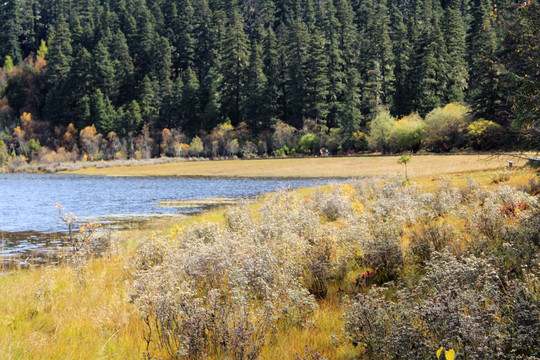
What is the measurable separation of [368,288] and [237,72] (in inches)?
3939

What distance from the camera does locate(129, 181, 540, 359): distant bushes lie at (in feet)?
14.2

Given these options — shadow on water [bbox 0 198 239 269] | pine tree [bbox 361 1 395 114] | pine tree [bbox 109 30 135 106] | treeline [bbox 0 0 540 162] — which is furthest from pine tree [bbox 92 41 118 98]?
shadow on water [bbox 0 198 239 269]

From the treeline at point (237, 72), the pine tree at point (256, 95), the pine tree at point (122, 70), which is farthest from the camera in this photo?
the pine tree at point (122, 70)

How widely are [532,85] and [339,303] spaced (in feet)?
14.8

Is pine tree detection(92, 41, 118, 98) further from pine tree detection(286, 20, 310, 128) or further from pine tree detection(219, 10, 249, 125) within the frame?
pine tree detection(286, 20, 310, 128)

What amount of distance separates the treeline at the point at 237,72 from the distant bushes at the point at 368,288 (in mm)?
47276

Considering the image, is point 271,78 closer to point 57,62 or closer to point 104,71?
A: point 104,71

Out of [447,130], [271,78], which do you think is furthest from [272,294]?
[271,78]

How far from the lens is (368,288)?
23.6 ft

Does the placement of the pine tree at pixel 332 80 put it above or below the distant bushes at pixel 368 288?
above

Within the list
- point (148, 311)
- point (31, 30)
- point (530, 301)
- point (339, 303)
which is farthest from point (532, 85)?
point (31, 30)

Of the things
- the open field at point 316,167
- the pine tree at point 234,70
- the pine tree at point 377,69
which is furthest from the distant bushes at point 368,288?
the pine tree at point 234,70

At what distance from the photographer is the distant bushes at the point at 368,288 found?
4.33 metres

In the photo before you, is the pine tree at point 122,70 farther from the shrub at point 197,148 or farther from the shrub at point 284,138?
the shrub at point 284,138
